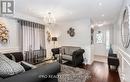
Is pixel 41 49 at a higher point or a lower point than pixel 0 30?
lower

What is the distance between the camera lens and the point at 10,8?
3.05 m

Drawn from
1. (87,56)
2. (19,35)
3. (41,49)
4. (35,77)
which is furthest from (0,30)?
(87,56)

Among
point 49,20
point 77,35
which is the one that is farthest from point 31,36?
point 77,35

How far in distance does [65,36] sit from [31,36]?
2.15m

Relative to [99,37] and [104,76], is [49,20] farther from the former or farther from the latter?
[99,37]

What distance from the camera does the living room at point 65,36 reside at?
2928mm

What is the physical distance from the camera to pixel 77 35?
17.5 ft

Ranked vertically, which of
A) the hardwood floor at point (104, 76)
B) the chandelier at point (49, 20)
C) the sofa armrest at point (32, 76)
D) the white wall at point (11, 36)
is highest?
the chandelier at point (49, 20)

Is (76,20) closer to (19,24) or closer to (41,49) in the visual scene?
(41,49)

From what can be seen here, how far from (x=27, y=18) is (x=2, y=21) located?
43.6 inches

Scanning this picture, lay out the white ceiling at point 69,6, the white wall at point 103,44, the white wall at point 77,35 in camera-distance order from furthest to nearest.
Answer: the white wall at point 103,44 < the white wall at point 77,35 < the white ceiling at point 69,6

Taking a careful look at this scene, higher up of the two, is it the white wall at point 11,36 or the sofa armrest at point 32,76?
the white wall at point 11,36

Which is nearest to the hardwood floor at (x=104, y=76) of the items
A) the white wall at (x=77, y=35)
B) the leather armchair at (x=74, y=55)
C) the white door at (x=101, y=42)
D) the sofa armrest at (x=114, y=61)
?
the sofa armrest at (x=114, y=61)

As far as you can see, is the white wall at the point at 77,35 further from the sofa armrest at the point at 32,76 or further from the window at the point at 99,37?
the sofa armrest at the point at 32,76
